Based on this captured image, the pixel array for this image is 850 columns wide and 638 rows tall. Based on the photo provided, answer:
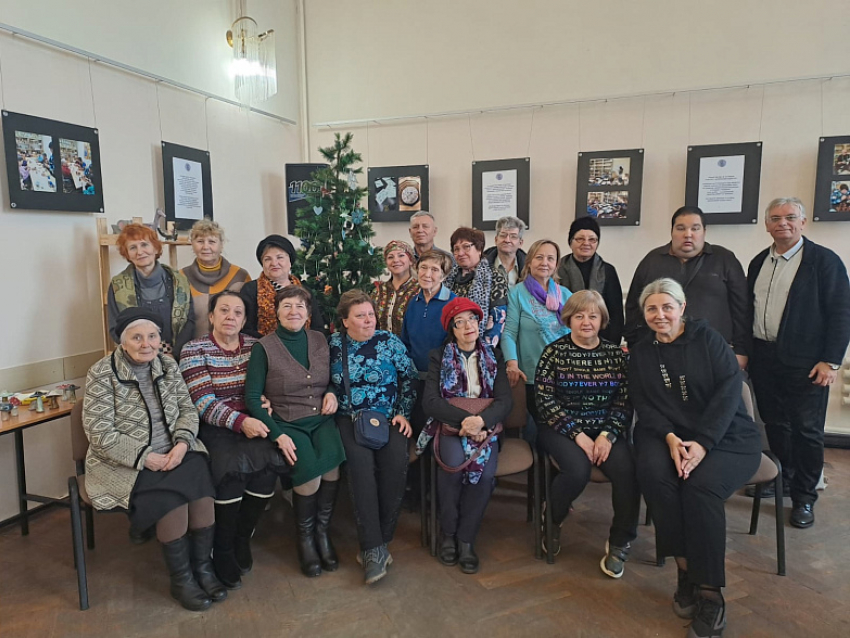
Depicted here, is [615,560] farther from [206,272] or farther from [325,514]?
[206,272]

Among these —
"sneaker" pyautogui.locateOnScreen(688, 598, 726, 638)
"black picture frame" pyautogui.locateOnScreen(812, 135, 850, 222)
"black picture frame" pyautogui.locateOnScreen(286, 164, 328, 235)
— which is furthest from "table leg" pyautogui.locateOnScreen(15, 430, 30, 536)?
"black picture frame" pyautogui.locateOnScreen(812, 135, 850, 222)

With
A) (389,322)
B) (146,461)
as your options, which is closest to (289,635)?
(146,461)

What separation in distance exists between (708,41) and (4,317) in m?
4.86

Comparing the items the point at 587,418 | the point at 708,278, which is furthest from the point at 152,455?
the point at 708,278

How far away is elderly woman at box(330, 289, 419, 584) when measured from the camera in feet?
8.73

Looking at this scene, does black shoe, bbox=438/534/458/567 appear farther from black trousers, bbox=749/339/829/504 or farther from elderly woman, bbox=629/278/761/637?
black trousers, bbox=749/339/829/504

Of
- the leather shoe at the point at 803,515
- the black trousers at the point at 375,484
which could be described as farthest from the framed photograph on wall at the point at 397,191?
the leather shoe at the point at 803,515

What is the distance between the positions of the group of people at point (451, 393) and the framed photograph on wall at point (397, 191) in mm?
1805

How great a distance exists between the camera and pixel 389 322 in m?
3.29

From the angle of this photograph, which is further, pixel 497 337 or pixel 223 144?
pixel 223 144

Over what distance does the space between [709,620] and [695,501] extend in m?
0.43

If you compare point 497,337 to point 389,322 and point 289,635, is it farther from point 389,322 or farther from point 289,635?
point 289,635

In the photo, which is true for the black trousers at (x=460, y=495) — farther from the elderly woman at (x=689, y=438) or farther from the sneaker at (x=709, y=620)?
the sneaker at (x=709, y=620)

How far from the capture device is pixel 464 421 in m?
2.71
